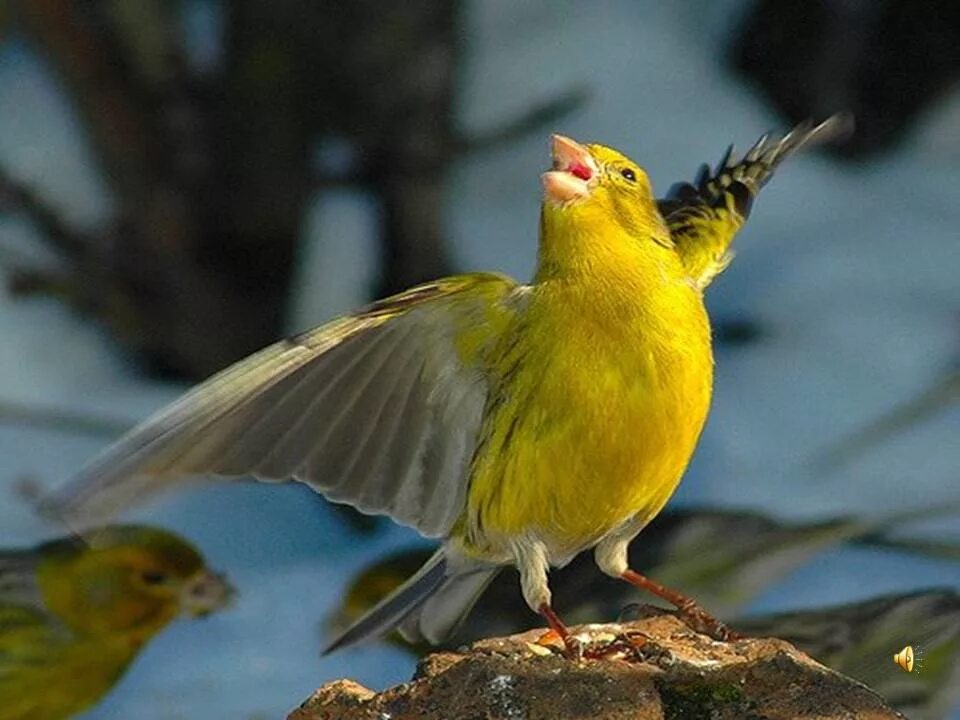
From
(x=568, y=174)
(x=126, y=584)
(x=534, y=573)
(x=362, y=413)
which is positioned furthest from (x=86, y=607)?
(x=568, y=174)

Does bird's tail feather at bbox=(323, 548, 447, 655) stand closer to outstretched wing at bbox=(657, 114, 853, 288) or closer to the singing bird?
the singing bird

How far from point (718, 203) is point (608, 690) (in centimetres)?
95

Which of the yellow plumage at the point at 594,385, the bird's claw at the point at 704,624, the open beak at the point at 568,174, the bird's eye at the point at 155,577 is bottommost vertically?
the bird's claw at the point at 704,624

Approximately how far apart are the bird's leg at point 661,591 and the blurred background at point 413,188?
1.20 meters

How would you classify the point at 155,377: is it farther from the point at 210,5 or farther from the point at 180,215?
the point at 210,5

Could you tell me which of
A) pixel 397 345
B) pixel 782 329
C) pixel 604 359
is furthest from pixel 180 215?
pixel 604 359

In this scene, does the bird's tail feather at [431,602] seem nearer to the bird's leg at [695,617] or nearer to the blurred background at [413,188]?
the bird's leg at [695,617]

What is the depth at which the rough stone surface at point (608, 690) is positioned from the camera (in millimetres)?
1568

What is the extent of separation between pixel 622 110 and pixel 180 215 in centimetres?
84

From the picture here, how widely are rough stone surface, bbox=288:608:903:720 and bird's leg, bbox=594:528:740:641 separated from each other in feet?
0.75

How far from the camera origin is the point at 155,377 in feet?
11.2

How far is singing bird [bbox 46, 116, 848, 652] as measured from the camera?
1.97m

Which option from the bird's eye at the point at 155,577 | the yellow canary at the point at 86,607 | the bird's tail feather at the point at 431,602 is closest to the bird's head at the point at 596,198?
the bird's tail feather at the point at 431,602

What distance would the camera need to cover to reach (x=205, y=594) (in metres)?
3.22
